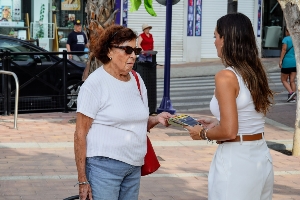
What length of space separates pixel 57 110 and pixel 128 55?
9295mm

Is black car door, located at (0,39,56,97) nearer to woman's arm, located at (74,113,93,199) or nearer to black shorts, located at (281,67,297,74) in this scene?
black shorts, located at (281,67,297,74)

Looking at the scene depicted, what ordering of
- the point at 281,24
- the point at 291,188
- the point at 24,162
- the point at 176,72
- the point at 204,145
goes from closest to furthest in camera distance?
the point at 291,188 → the point at 24,162 → the point at 204,145 → the point at 176,72 → the point at 281,24

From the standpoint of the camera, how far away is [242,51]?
12.7ft

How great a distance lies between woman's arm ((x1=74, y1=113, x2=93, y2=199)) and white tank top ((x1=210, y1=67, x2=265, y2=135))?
775 mm

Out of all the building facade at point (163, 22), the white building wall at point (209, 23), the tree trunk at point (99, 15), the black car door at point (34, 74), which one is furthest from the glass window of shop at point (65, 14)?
the tree trunk at point (99, 15)

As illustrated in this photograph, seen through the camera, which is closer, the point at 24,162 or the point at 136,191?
the point at 136,191

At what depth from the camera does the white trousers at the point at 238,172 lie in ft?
12.8

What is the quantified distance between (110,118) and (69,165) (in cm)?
431

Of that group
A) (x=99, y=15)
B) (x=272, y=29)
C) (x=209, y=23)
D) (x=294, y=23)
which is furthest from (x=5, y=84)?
(x=272, y=29)

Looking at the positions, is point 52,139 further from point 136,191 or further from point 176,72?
point 176,72

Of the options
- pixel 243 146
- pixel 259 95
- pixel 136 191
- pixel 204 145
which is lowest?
pixel 204 145

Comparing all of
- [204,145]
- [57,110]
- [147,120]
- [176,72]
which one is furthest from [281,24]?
[147,120]

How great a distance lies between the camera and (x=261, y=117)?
13.0 feet

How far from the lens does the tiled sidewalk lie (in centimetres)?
706
